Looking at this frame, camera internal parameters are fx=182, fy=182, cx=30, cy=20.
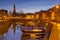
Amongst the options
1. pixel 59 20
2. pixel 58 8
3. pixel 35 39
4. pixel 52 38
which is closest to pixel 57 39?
pixel 52 38

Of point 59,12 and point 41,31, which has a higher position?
point 59,12

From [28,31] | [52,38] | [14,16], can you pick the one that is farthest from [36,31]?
[14,16]

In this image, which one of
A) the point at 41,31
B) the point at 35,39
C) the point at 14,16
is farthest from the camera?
the point at 14,16

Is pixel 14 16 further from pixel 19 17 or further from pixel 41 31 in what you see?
pixel 41 31

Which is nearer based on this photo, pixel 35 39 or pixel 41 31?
pixel 35 39

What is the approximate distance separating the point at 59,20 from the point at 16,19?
29895mm

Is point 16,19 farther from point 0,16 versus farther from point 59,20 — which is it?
point 59,20

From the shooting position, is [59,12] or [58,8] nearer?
[59,12]

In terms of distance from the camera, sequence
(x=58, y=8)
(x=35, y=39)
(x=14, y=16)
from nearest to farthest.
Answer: (x=58, y=8)
(x=35, y=39)
(x=14, y=16)

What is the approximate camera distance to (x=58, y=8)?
8406 millimetres

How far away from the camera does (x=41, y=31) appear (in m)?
13.1

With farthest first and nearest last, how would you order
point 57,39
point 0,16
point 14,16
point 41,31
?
point 14,16
point 0,16
point 41,31
point 57,39

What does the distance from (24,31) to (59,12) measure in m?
6.37

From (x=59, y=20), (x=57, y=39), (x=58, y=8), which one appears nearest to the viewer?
(x=57, y=39)
